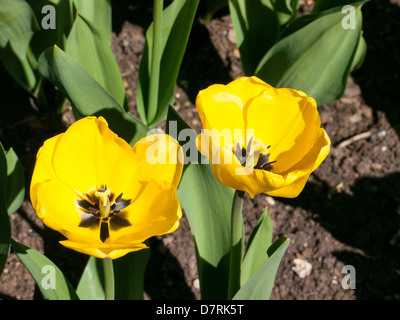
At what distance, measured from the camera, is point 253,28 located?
2.29m

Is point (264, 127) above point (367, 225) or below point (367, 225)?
above

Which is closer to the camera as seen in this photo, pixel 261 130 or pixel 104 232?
pixel 104 232

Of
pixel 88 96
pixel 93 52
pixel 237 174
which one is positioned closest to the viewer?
pixel 237 174

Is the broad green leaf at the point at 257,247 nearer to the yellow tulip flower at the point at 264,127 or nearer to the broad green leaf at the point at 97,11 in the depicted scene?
the yellow tulip flower at the point at 264,127

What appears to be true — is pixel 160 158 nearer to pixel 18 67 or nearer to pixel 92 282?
pixel 92 282

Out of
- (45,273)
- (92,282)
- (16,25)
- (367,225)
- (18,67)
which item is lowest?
(367,225)

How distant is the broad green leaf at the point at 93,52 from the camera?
1.79 meters

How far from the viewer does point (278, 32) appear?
7.54ft

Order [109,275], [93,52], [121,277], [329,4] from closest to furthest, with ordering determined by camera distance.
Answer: [109,275] → [121,277] → [93,52] → [329,4]

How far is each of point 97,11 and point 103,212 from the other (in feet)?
3.31

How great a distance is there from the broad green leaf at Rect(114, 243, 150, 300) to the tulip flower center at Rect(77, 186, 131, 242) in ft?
1.21


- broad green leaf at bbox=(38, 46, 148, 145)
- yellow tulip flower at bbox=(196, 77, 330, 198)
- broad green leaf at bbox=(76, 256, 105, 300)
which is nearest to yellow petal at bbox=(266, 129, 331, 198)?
yellow tulip flower at bbox=(196, 77, 330, 198)

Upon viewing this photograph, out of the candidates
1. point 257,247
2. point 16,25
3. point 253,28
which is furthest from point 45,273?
point 253,28
